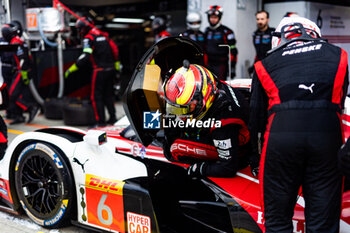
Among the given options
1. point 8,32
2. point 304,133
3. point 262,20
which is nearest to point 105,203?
point 304,133

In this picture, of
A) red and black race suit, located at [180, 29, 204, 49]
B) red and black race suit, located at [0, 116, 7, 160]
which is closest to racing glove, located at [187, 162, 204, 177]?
red and black race suit, located at [0, 116, 7, 160]

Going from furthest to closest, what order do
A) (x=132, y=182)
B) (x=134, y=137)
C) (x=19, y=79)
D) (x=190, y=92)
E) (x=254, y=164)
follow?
(x=19, y=79) → (x=134, y=137) → (x=132, y=182) → (x=254, y=164) → (x=190, y=92)

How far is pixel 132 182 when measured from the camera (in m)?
2.74

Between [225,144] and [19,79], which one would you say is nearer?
[225,144]

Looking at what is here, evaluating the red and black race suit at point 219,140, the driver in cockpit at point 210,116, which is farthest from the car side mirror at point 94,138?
the driver in cockpit at point 210,116

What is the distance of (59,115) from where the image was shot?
8.16m

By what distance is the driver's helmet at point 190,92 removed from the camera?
2.53 metres

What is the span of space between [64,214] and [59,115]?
17.9 ft

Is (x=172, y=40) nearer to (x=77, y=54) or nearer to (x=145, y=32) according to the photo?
(x=77, y=54)

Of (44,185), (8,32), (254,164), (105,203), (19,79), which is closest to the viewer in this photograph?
(254,164)

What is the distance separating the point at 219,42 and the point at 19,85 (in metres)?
3.93

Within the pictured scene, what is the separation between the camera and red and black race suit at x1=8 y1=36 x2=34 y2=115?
753 centimetres

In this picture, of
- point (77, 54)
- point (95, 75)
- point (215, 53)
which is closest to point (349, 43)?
point (215, 53)

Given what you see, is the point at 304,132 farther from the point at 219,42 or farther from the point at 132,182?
the point at 219,42
